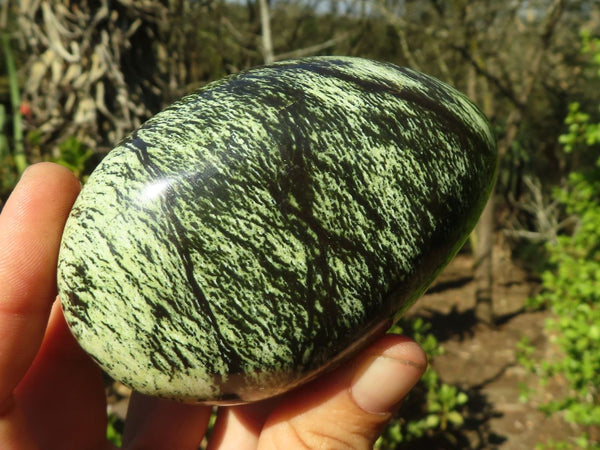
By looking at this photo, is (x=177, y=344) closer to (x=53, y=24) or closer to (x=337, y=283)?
(x=337, y=283)

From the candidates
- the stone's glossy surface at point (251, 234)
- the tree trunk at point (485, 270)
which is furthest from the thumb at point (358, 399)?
the tree trunk at point (485, 270)

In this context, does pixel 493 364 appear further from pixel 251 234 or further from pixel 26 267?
pixel 26 267

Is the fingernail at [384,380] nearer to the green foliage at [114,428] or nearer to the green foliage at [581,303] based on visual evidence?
the green foliage at [581,303]

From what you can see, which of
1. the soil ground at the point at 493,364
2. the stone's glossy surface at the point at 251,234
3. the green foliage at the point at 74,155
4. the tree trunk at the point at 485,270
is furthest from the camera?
the tree trunk at the point at 485,270

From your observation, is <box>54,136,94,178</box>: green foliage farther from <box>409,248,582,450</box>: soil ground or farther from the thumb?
<box>409,248,582,450</box>: soil ground

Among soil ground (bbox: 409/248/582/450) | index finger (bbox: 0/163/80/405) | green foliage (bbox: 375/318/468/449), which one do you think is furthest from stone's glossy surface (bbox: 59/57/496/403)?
soil ground (bbox: 409/248/582/450)

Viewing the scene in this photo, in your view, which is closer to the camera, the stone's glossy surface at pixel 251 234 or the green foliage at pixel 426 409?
the stone's glossy surface at pixel 251 234

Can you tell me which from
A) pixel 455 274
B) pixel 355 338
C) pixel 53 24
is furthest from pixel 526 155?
pixel 355 338
